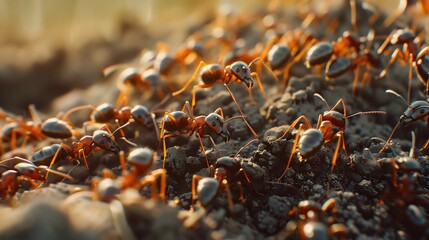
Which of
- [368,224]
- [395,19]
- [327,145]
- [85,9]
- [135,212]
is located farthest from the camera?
[85,9]

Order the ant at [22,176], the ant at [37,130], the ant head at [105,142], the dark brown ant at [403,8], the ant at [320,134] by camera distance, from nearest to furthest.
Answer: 1. the ant at [320,134]
2. the ant at [22,176]
3. the ant head at [105,142]
4. the ant at [37,130]
5. the dark brown ant at [403,8]

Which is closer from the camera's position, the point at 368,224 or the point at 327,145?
the point at 368,224

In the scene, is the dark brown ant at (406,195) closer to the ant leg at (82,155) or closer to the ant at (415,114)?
the ant at (415,114)

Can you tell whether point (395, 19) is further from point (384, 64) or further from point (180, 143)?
point (180, 143)

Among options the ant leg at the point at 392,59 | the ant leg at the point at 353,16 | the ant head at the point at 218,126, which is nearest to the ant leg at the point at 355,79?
the ant leg at the point at 392,59

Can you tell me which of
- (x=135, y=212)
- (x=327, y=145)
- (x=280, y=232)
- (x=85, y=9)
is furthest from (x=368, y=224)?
(x=85, y=9)

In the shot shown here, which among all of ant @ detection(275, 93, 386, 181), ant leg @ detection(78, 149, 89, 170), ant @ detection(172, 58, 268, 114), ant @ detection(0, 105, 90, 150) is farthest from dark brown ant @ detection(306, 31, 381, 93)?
ant @ detection(0, 105, 90, 150)
